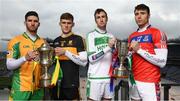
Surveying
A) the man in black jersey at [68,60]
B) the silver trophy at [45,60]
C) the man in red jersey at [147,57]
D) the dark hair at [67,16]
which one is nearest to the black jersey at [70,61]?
the man in black jersey at [68,60]

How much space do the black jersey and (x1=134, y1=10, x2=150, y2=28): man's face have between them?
84 centimetres

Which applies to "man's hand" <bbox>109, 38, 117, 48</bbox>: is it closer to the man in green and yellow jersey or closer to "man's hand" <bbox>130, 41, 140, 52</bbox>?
"man's hand" <bbox>130, 41, 140, 52</bbox>

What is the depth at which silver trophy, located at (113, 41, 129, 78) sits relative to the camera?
14.2 feet

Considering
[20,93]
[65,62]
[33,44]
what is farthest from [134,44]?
[20,93]

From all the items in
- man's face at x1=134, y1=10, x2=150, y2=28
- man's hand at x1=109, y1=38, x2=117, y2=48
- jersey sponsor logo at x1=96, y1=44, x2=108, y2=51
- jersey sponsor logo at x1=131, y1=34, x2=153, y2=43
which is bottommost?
jersey sponsor logo at x1=96, y1=44, x2=108, y2=51

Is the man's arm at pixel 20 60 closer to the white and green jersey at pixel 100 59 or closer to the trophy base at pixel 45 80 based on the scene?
the trophy base at pixel 45 80

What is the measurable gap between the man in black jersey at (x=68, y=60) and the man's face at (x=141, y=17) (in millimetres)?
849

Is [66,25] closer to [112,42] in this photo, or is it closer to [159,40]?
[112,42]

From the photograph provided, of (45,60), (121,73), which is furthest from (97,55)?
(45,60)

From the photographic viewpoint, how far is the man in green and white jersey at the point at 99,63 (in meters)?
4.85

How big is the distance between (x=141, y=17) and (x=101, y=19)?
0.56 m

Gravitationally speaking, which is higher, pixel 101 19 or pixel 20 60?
pixel 101 19

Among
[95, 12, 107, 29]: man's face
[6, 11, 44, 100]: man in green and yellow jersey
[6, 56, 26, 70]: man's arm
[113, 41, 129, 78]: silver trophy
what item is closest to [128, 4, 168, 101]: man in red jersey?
[113, 41, 129, 78]: silver trophy

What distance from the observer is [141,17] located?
4598 millimetres
